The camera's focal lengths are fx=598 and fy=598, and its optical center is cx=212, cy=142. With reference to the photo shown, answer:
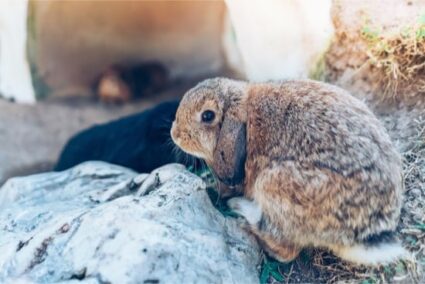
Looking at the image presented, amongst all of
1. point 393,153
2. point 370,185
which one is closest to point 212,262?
point 370,185

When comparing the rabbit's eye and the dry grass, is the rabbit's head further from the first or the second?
the dry grass

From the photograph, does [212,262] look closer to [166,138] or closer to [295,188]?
[295,188]

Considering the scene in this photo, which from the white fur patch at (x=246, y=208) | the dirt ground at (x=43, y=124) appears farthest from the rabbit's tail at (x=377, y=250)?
the dirt ground at (x=43, y=124)

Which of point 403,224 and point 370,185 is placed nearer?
point 370,185

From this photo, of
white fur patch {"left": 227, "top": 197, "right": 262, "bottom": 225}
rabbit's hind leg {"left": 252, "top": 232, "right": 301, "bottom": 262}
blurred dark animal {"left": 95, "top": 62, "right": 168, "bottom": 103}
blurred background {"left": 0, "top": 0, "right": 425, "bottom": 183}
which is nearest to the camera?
rabbit's hind leg {"left": 252, "top": 232, "right": 301, "bottom": 262}

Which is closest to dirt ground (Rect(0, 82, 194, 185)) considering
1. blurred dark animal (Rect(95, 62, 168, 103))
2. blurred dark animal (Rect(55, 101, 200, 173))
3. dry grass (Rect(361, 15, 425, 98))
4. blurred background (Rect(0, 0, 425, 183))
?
blurred background (Rect(0, 0, 425, 183))
